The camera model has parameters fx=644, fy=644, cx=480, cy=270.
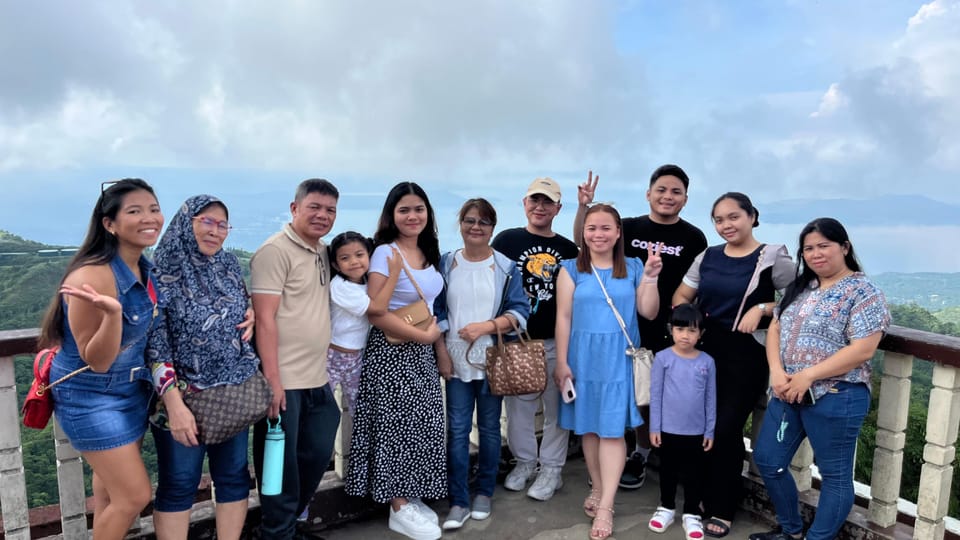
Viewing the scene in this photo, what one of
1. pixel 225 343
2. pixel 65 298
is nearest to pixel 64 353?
pixel 65 298

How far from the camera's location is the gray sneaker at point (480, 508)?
3.50 meters

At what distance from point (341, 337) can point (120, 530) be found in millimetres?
1153

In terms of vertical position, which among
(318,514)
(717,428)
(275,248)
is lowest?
(318,514)

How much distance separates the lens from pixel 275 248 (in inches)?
106

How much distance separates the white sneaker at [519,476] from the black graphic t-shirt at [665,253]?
3.30 ft

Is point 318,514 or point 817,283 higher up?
point 817,283

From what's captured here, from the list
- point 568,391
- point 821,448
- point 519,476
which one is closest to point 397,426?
point 568,391

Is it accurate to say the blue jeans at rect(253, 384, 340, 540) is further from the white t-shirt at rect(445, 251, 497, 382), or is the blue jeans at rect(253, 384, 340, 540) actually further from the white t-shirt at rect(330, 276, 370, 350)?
the white t-shirt at rect(445, 251, 497, 382)

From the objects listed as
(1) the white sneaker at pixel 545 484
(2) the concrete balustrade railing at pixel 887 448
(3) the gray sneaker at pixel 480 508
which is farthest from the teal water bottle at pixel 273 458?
(1) the white sneaker at pixel 545 484

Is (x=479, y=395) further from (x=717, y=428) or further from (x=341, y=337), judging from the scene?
(x=717, y=428)

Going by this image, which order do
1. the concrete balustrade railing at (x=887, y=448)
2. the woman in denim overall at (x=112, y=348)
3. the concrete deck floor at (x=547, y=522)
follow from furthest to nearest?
the concrete deck floor at (x=547, y=522) < the concrete balustrade railing at (x=887, y=448) < the woman in denim overall at (x=112, y=348)

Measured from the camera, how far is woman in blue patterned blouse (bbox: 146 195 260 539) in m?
2.39

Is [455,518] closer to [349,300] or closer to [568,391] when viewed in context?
[568,391]

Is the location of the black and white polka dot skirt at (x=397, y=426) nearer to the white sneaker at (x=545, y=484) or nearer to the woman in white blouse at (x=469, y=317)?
the woman in white blouse at (x=469, y=317)
